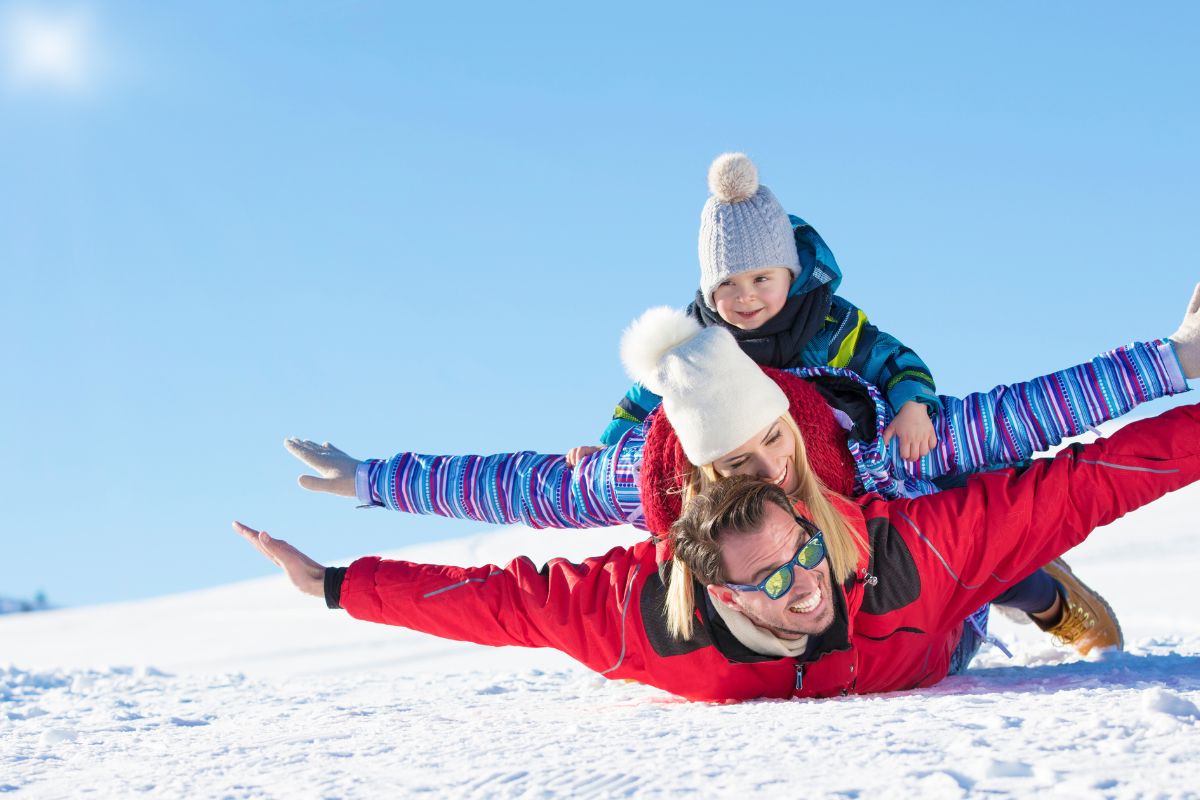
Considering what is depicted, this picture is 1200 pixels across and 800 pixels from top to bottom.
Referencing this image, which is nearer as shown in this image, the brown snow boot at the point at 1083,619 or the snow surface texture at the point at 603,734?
the snow surface texture at the point at 603,734

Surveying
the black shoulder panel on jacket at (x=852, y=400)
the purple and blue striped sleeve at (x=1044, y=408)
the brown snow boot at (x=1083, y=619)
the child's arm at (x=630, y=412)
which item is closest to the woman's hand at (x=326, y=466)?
the child's arm at (x=630, y=412)

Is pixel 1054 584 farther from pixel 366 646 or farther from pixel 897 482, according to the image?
pixel 366 646

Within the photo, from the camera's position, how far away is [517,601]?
3.14m

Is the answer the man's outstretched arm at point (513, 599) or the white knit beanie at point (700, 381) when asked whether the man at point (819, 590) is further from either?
the white knit beanie at point (700, 381)

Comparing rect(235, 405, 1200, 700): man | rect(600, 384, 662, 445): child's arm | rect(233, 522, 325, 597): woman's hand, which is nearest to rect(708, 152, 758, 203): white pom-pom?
rect(600, 384, 662, 445): child's arm

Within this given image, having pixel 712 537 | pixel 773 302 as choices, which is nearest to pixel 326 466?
pixel 773 302

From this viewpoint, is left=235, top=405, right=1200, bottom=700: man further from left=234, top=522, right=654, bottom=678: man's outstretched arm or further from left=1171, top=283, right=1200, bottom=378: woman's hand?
left=1171, top=283, right=1200, bottom=378: woman's hand

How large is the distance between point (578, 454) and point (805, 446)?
0.92 metres

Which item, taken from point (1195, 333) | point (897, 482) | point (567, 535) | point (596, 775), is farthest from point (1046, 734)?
point (567, 535)

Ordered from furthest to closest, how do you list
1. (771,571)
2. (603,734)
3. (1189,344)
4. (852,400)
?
(852,400) < (1189,344) < (771,571) < (603,734)

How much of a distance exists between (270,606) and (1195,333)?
28.3ft

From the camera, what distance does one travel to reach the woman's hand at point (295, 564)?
3.29 meters

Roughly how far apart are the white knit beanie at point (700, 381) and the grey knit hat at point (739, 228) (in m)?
0.84

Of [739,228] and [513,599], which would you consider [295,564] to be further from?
[739,228]
